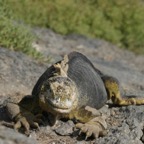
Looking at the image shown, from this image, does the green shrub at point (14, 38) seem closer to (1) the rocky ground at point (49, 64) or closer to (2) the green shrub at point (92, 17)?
(1) the rocky ground at point (49, 64)

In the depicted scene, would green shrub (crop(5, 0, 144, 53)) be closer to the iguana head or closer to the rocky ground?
the rocky ground

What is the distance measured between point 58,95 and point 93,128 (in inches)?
29.0

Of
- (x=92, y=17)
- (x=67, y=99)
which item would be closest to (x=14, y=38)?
(x=67, y=99)

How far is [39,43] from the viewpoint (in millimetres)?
15984

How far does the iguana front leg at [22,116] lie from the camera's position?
7449mm

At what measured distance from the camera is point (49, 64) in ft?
40.7

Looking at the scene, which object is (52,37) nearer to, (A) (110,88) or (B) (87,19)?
(B) (87,19)

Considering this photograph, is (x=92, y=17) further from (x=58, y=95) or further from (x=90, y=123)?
(x=58, y=95)

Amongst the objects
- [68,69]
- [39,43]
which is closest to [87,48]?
[39,43]

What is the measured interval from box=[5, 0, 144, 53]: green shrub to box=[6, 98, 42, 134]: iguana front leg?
9.86 m

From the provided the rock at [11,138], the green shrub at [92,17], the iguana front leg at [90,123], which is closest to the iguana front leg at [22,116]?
the iguana front leg at [90,123]

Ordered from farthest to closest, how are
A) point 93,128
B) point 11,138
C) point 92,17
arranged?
1. point 92,17
2. point 93,128
3. point 11,138

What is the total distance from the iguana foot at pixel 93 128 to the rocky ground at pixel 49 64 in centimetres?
9

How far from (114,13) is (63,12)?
7.45 feet
